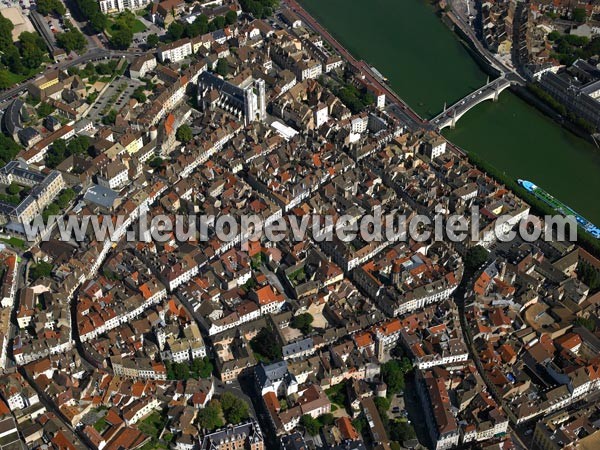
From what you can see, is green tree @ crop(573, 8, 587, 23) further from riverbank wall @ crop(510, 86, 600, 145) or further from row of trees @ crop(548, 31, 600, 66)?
riverbank wall @ crop(510, 86, 600, 145)

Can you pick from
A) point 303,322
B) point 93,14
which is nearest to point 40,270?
point 303,322

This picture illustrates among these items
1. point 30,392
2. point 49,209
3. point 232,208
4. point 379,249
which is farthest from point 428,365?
point 49,209

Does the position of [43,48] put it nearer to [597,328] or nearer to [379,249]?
[379,249]

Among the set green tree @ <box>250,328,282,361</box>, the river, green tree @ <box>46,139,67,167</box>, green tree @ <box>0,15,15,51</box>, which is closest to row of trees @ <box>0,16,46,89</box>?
green tree @ <box>0,15,15,51</box>

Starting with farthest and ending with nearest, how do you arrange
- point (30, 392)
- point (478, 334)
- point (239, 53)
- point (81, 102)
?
point (239, 53), point (81, 102), point (478, 334), point (30, 392)

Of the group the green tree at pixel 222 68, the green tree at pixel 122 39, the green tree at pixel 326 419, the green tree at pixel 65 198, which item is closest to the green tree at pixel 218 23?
the green tree at pixel 222 68

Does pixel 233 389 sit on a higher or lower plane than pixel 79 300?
lower
